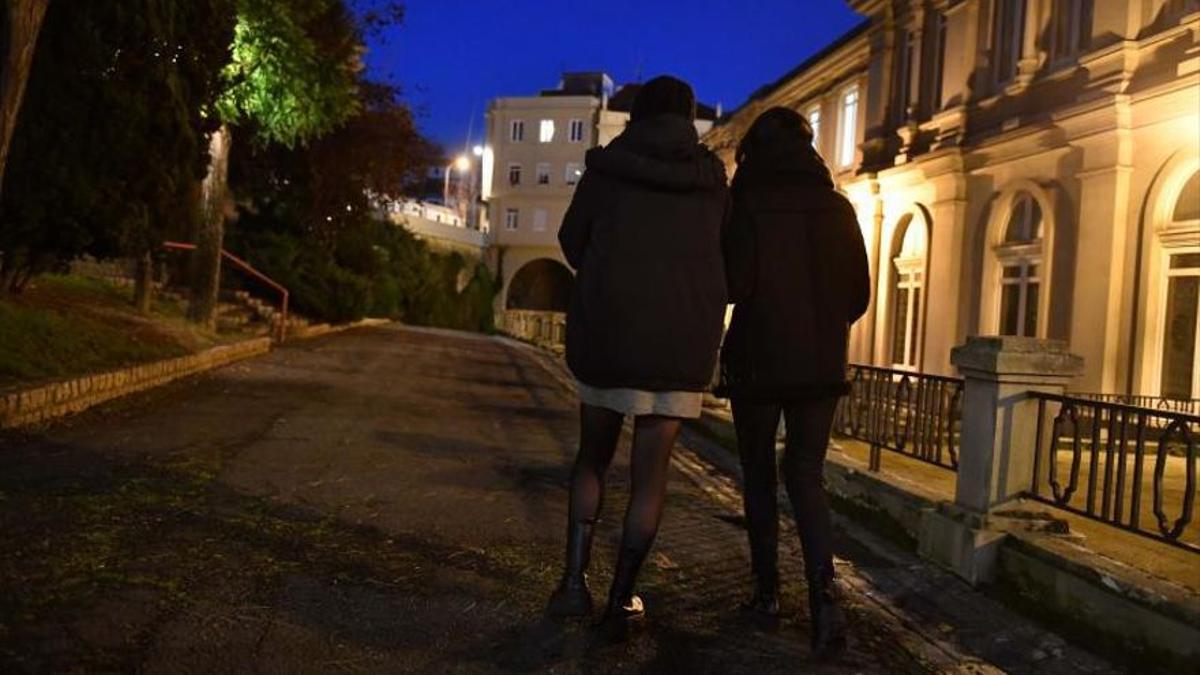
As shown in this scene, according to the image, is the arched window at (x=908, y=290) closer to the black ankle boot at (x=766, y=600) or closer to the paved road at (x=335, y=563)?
the paved road at (x=335, y=563)

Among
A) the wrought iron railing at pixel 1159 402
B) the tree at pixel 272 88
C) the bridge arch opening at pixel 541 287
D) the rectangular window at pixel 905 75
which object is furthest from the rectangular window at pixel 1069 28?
the bridge arch opening at pixel 541 287

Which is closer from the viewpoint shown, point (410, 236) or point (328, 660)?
point (328, 660)

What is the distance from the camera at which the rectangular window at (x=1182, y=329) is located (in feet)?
37.9

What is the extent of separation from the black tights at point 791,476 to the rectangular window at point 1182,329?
9.26 m

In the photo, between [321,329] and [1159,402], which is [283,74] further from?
[1159,402]

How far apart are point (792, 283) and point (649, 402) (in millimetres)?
796

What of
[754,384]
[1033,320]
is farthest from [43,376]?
[1033,320]

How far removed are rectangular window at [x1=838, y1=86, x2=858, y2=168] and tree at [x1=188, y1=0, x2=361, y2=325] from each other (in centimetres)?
1050

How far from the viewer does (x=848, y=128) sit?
72.9ft

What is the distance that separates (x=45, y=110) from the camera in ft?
31.9

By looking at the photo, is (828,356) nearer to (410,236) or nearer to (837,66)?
(837,66)

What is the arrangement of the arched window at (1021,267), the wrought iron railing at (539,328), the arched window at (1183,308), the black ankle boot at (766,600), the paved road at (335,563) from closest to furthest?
the paved road at (335,563) → the black ankle boot at (766,600) → the arched window at (1183,308) → the arched window at (1021,267) → the wrought iron railing at (539,328)

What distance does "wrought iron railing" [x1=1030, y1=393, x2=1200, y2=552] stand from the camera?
4.51 metres

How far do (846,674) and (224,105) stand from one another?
14.0m
